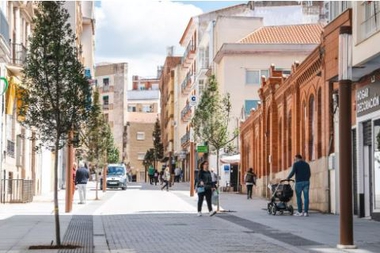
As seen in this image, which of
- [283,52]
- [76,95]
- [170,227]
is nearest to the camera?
[76,95]

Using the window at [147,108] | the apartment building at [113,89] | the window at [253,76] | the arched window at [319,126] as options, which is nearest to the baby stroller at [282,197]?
the arched window at [319,126]

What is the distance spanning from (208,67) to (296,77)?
3886 cm

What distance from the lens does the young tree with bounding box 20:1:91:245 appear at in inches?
625

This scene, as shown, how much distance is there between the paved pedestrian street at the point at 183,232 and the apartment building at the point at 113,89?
333 ft

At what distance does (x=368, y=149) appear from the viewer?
23.5 meters

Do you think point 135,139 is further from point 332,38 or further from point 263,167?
point 332,38

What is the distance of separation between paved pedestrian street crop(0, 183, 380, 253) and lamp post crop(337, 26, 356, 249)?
15.7 inches

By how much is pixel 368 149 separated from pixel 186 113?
65.1 metres

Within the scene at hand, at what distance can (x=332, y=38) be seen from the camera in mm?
25234

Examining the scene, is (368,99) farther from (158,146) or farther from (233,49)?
(158,146)

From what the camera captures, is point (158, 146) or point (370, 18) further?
point (158, 146)

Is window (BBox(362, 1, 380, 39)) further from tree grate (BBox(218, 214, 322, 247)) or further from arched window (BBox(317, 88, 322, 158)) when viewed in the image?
arched window (BBox(317, 88, 322, 158))

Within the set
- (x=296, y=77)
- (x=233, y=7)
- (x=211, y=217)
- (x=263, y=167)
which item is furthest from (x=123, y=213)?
(x=233, y=7)

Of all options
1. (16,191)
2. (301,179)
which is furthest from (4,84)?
(301,179)
